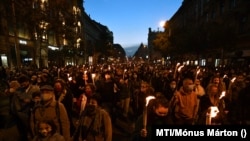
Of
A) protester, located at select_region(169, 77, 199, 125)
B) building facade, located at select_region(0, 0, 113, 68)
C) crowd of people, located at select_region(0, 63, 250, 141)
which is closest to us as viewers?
crowd of people, located at select_region(0, 63, 250, 141)

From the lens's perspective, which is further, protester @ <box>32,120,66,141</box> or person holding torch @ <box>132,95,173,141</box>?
person holding torch @ <box>132,95,173,141</box>

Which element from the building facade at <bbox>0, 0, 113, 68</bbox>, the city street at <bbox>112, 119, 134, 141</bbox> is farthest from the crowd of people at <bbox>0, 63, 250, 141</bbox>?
the building facade at <bbox>0, 0, 113, 68</bbox>


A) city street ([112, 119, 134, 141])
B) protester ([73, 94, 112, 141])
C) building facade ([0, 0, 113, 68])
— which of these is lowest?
city street ([112, 119, 134, 141])

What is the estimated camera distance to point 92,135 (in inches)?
218

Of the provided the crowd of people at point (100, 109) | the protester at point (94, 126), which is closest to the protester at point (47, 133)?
the crowd of people at point (100, 109)

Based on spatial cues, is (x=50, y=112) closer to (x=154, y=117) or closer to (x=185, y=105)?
(x=154, y=117)

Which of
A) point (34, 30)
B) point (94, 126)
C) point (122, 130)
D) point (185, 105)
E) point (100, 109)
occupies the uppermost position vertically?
point (34, 30)

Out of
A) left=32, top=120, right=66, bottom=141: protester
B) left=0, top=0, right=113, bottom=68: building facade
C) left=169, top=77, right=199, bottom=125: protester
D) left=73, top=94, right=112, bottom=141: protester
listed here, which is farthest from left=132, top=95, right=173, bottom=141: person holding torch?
left=0, top=0, right=113, bottom=68: building facade

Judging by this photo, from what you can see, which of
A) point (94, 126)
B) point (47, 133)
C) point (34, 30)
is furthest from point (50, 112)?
point (34, 30)

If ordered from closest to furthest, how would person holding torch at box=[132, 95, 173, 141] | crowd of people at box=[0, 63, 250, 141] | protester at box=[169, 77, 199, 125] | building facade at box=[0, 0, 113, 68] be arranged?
person holding torch at box=[132, 95, 173, 141]
crowd of people at box=[0, 63, 250, 141]
protester at box=[169, 77, 199, 125]
building facade at box=[0, 0, 113, 68]

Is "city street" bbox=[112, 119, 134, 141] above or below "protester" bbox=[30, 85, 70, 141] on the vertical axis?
below

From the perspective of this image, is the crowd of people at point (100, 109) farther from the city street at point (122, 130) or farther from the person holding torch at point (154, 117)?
the city street at point (122, 130)

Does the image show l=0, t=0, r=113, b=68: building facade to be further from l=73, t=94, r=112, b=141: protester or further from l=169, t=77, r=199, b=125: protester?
l=73, t=94, r=112, b=141: protester

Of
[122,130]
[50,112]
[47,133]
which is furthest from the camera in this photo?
[122,130]
